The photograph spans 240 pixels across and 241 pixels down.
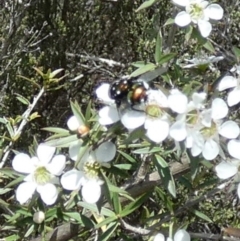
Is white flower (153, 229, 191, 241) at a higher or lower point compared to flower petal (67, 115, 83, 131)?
lower

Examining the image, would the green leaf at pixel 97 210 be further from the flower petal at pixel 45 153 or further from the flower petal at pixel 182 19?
the flower petal at pixel 182 19

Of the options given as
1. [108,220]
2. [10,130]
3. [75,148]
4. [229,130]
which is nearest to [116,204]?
[108,220]

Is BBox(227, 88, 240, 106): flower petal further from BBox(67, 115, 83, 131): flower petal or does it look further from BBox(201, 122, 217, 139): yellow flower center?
BBox(67, 115, 83, 131): flower petal

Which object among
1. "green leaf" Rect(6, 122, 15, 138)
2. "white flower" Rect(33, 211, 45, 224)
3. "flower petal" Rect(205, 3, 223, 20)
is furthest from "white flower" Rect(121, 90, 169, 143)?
"green leaf" Rect(6, 122, 15, 138)

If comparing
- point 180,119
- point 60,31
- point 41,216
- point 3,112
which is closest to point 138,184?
point 41,216

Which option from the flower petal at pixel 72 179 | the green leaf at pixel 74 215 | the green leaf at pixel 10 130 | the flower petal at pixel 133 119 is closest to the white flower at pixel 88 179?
the flower petal at pixel 72 179

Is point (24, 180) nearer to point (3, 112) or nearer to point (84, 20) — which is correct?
point (3, 112)
